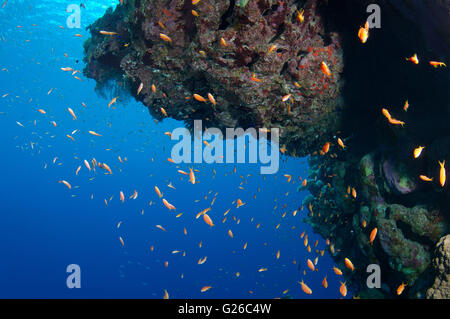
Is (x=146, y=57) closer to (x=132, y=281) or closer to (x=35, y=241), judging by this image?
(x=132, y=281)

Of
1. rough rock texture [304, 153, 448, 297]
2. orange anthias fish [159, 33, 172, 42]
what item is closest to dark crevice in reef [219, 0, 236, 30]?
orange anthias fish [159, 33, 172, 42]

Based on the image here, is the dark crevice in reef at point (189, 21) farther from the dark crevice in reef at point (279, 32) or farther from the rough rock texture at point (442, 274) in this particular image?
the rough rock texture at point (442, 274)

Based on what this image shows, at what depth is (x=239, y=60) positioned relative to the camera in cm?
556

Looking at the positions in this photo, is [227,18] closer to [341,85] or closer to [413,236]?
[341,85]

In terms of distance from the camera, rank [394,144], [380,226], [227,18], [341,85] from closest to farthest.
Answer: [227,18], [380,226], [394,144], [341,85]

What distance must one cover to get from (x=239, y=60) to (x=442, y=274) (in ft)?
20.1

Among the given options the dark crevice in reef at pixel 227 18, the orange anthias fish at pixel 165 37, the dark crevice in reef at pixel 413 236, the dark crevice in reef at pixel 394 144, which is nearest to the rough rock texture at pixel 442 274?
the dark crevice in reef at pixel 394 144

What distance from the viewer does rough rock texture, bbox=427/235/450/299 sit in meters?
4.70

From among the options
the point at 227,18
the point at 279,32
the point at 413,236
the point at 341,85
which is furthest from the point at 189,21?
the point at 413,236

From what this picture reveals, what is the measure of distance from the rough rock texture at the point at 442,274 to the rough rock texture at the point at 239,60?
14.2 ft

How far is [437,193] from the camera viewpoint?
5941 millimetres

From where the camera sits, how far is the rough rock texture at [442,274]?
15.4 feet

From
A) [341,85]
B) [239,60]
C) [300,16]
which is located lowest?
[239,60]
